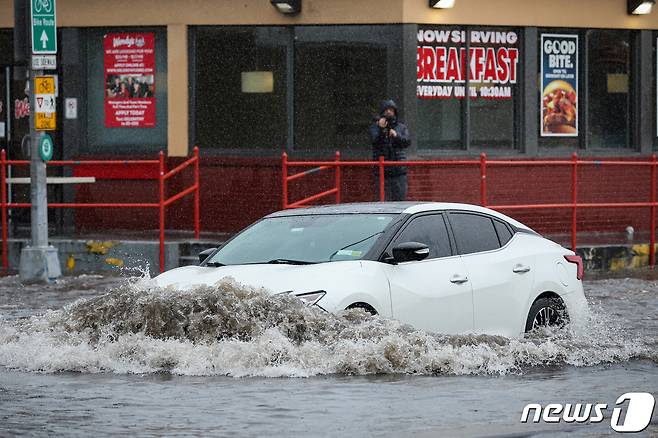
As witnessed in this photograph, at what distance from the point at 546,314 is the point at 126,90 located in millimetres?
12261

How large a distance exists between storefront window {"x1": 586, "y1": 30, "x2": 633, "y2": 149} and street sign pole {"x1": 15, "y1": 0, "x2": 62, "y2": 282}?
29.7 ft

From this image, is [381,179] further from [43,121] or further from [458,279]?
[458,279]

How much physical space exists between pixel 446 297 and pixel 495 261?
78 centimetres

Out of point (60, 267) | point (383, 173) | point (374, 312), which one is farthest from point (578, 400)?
point (60, 267)

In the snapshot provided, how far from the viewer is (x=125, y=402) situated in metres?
9.44

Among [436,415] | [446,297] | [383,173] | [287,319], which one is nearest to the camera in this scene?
[436,415]

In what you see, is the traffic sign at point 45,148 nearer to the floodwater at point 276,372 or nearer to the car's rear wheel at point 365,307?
the floodwater at point 276,372

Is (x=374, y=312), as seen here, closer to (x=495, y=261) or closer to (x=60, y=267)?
(x=495, y=261)

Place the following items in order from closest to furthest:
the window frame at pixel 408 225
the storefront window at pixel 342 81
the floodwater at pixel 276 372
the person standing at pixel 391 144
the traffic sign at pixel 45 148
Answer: the floodwater at pixel 276 372 < the window frame at pixel 408 225 < the traffic sign at pixel 45 148 < the person standing at pixel 391 144 < the storefront window at pixel 342 81

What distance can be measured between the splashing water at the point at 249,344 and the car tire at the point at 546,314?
0.47 m

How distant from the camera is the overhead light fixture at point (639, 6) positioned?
23.4 m

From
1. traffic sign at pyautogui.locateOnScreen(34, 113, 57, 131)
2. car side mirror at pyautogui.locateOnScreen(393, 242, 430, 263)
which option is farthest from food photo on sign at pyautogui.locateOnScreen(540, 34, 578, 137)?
car side mirror at pyautogui.locateOnScreen(393, 242, 430, 263)

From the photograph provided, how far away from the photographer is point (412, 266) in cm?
1159

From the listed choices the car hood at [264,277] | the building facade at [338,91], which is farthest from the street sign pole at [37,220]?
the car hood at [264,277]
